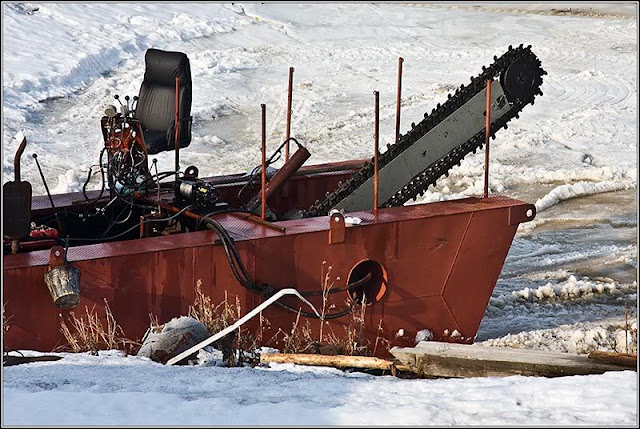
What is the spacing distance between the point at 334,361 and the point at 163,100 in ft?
13.6

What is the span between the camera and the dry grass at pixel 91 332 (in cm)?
819

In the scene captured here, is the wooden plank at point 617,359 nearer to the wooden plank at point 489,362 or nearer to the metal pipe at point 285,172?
the wooden plank at point 489,362

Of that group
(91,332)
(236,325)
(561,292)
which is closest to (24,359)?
(91,332)

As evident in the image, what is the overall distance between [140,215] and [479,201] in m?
2.54

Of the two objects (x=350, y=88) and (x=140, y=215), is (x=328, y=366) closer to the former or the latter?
(x=140, y=215)

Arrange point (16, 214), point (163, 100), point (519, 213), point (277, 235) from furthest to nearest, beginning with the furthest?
point (163, 100) → point (519, 213) → point (277, 235) → point (16, 214)

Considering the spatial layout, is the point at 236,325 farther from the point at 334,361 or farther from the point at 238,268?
the point at 238,268

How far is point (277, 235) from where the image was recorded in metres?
8.71

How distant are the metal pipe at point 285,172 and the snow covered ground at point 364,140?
1.91 meters

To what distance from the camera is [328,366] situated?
25.6 feet

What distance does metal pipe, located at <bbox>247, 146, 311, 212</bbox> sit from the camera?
393 inches

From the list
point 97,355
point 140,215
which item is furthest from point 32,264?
point 140,215

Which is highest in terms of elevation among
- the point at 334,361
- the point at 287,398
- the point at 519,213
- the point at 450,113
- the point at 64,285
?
the point at 450,113

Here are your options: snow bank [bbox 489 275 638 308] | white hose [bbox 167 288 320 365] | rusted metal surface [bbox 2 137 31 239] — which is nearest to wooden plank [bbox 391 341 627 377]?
white hose [bbox 167 288 320 365]
